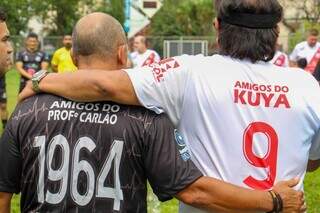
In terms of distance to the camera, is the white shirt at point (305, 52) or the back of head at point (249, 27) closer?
the back of head at point (249, 27)

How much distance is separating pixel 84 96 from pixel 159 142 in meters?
0.36

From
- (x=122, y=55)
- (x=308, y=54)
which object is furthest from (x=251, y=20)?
(x=308, y=54)

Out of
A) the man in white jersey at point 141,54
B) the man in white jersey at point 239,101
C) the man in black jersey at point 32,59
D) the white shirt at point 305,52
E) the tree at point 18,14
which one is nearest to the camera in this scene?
the man in white jersey at point 239,101

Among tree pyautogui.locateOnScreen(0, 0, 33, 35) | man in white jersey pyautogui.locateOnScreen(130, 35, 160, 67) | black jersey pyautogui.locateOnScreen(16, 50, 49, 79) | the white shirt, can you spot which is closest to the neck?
man in white jersey pyautogui.locateOnScreen(130, 35, 160, 67)

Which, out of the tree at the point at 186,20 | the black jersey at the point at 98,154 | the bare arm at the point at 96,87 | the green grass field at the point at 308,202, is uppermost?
the bare arm at the point at 96,87

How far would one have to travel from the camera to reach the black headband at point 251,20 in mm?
3043

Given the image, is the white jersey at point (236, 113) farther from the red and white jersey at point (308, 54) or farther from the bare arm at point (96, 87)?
the red and white jersey at point (308, 54)

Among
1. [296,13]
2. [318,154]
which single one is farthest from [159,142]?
[296,13]

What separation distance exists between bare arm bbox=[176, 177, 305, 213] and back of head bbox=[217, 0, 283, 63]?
0.58m

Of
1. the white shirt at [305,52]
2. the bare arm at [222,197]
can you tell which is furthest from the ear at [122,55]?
the white shirt at [305,52]

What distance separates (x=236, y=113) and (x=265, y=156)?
226mm

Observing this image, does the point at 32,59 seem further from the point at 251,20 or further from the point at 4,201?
the point at 251,20

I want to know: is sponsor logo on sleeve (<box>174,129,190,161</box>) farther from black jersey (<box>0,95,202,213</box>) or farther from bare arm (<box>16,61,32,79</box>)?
bare arm (<box>16,61,32,79</box>)

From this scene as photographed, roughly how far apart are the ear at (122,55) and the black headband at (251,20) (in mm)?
468
